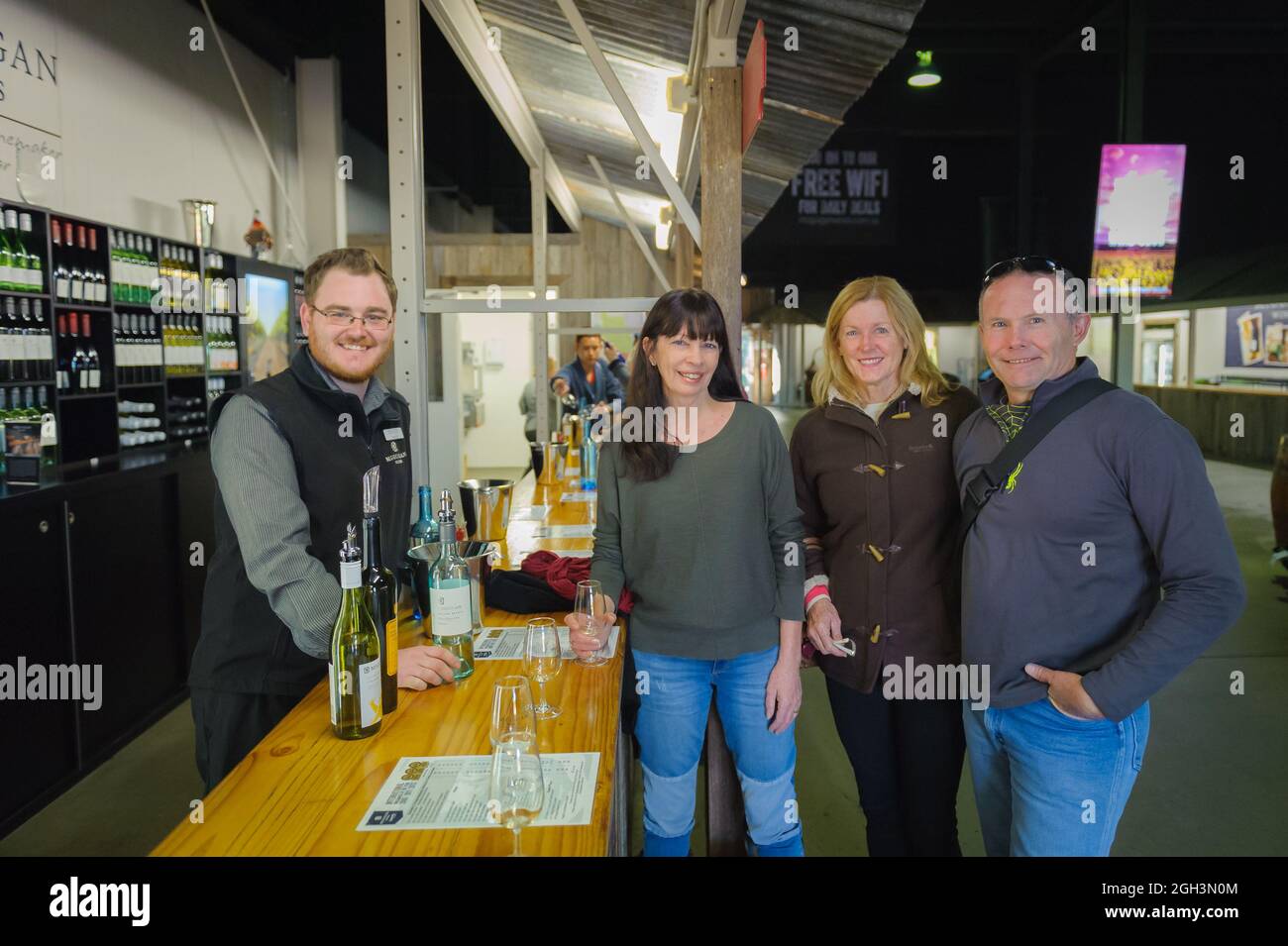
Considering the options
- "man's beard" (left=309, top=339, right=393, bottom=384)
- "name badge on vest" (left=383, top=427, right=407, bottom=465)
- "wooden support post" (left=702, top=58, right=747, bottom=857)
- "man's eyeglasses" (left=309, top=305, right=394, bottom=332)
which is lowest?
"name badge on vest" (left=383, top=427, right=407, bottom=465)

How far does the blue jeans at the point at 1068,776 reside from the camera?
159 cm

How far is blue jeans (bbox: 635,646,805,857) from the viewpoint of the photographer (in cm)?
206

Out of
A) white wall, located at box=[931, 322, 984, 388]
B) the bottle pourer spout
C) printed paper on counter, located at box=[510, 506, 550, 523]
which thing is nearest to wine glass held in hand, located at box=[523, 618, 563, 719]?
the bottle pourer spout

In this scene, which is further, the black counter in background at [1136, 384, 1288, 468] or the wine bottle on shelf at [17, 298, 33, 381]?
the black counter in background at [1136, 384, 1288, 468]

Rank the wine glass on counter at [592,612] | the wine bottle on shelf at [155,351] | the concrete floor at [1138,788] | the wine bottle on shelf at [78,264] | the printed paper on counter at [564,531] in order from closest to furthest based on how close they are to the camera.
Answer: the wine glass on counter at [592,612] → the concrete floor at [1138,788] → the printed paper on counter at [564,531] → the wine bottle on shelf at [78,264] → the wine bottle on shelf at [155,351]

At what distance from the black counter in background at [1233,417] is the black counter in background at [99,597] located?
11.2 metres

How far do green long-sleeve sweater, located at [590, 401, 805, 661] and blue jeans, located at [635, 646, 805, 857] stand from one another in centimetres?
6

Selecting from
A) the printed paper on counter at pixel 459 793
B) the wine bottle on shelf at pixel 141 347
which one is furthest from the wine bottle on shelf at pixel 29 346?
the printed paper on counter at pixel 459 793

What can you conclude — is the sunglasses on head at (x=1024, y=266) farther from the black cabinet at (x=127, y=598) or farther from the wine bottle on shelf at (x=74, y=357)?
the wine bottle on shelf at (x=74, y=357)

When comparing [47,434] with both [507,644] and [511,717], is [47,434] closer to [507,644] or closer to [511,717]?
[507,644]

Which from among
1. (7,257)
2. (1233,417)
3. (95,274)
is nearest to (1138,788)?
(7,257)

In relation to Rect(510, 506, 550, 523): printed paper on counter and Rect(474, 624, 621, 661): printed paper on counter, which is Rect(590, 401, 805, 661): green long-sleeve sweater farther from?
Rect(510, 506, 550, 523): printed paper on counter

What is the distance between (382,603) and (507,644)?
512 millimetres
